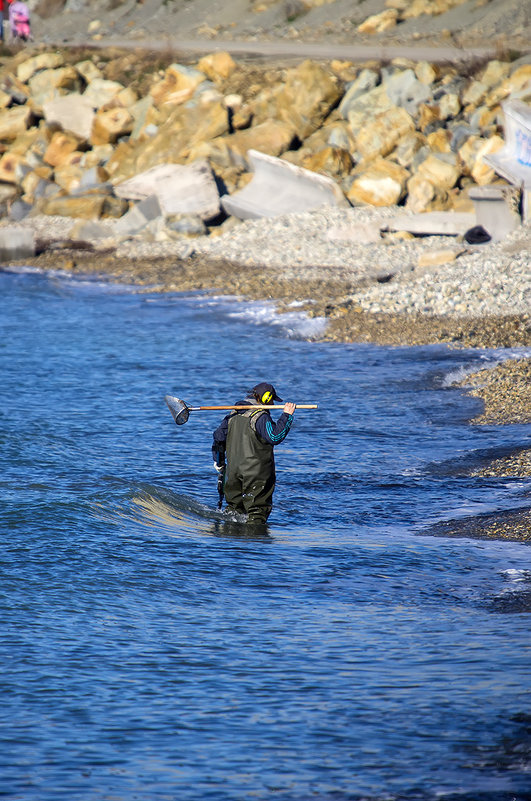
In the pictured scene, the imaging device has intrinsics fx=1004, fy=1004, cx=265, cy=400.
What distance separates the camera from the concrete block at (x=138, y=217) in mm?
31062

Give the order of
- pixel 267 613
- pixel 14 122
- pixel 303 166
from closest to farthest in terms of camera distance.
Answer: pixel 267 613 → pixel 303 166 → pixel 14 122

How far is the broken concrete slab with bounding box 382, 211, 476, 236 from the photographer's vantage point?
2642cm

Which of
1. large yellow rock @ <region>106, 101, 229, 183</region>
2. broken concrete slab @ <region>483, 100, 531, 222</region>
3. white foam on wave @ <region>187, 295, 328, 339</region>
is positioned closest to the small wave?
white foam on wave @ <region>187, 295, 328, 339</region>

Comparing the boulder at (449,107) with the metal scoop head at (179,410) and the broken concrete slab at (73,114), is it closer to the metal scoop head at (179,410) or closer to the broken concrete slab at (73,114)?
the broken concrete slab at (73,114)

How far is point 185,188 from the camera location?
1195 inches

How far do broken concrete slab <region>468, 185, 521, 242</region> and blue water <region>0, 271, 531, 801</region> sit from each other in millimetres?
9873

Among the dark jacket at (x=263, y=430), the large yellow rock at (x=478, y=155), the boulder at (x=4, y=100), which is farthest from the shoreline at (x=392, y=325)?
the boulder at (x=4, y=100)

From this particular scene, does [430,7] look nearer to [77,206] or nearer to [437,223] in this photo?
[77,206]

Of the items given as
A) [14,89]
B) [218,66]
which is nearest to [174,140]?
[218,66]

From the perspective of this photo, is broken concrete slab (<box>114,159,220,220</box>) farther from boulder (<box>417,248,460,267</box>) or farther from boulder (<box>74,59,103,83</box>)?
boulder (<box>74,59,103,83</box>)

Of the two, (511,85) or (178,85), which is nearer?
(511,85)

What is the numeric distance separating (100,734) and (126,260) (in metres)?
23.9

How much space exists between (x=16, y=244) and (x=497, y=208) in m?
15.3

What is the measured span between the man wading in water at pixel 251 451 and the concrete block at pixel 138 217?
71.5 ft
